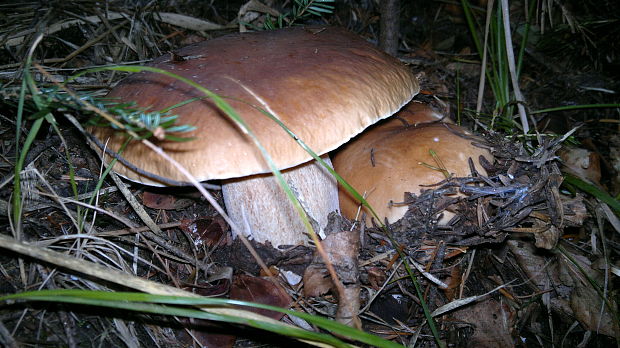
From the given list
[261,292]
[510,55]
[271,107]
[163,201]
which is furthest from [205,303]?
[510,55]

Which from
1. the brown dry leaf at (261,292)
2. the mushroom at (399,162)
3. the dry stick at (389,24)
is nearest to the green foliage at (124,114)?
the brown dry leaf at (261,292)

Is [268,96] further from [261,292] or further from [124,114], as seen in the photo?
[261,292]

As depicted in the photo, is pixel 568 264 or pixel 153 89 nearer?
pixel 153 89

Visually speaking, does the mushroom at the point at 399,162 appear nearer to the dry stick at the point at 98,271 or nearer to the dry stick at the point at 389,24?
the dry stick at the point at 98,271

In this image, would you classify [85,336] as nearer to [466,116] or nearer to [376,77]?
[376,77]

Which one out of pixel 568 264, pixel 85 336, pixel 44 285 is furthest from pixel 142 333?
pixel 568 264

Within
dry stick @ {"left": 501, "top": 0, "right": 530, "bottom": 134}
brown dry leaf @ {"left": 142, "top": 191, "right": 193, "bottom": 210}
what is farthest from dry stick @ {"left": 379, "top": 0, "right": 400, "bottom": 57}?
brown dry leaf @ {"left": 142, "top": 191, "right": 193, "bottom": 210}
